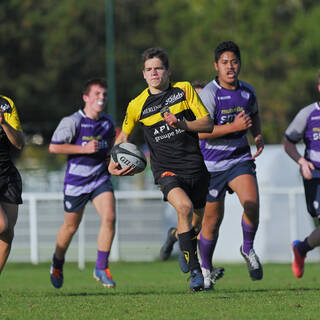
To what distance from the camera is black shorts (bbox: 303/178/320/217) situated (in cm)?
1098

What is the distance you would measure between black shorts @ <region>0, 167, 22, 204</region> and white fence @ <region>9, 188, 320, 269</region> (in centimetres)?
1053

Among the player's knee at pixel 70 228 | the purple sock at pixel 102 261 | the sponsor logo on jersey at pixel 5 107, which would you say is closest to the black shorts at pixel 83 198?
the player's knee at pixel 70 228

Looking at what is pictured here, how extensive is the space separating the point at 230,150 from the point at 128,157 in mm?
1567

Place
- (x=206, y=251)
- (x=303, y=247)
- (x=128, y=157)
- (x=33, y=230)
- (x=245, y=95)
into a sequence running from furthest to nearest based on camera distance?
(x=33, y=230), (x=303, y=247), (x=206, y=251), (x=245, y=95), (x=128, y=157)

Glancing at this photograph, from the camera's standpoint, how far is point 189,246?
9.06m

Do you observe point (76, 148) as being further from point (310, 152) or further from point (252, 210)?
Result: point (310, 152)

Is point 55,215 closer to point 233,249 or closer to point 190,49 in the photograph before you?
point 233,249

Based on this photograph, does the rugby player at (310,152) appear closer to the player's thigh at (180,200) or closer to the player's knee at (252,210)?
the player's knee at (252,210)

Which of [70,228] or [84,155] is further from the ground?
[84,155]

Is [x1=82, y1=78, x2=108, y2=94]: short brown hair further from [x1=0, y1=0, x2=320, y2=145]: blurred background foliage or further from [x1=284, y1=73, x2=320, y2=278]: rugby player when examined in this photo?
[x1=0, y1=0, x2=320, y2=145]: blurred background foliage

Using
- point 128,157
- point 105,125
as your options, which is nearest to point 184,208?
point 128,157

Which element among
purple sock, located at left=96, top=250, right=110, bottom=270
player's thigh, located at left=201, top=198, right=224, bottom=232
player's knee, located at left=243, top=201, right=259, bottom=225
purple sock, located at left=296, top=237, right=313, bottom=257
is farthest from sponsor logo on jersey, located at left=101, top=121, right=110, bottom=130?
purple sock, located at left=296, top=237, right=313, bottom=257

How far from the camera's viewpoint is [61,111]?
160 feet

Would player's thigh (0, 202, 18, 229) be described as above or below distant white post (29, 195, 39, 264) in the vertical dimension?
above
